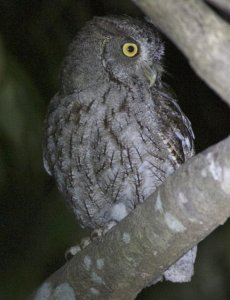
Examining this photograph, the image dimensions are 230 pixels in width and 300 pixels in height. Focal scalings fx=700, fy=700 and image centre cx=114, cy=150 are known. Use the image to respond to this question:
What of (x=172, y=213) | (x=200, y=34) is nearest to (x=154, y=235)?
→ (x=172, y=213)

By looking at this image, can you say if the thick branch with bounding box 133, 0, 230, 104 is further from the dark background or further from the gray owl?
the dark background

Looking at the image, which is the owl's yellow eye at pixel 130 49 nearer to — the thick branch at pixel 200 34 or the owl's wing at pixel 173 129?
the owl's wing at pixel 173 129

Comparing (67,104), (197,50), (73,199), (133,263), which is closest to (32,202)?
(73,199)


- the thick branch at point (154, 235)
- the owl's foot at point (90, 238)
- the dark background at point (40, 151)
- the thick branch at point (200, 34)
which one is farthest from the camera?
the dark background at point (40, 151)

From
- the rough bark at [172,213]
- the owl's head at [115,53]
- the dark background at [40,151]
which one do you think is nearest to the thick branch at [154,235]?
the rough bark at [172,213]

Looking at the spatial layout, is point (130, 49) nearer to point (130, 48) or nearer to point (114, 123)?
point (130, 48)

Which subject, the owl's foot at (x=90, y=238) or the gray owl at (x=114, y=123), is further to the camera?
the gray owl at (x=114, y=123)
